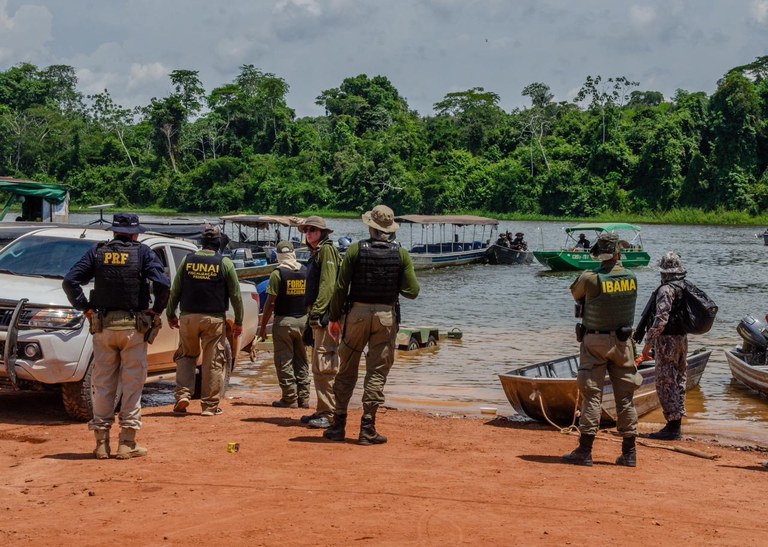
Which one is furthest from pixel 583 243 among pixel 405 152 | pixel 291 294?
pixel 405 152

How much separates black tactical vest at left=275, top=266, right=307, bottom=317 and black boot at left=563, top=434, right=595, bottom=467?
3128 millimetres

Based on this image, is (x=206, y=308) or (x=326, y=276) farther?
(x=206, y=308)

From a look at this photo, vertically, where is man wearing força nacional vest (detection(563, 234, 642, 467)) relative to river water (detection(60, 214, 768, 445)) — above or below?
above

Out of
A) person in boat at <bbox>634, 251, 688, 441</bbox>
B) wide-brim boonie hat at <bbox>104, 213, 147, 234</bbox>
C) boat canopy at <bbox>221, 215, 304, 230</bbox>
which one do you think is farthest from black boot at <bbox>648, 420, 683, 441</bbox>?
boat canopy at <bbox>221, 215, 304, 230</bbox>

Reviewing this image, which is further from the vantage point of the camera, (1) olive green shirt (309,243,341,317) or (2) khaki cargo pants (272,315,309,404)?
(2) khaki cargo pants (272,315,309,404)

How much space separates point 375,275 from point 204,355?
2240 mm

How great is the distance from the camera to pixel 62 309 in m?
8.41

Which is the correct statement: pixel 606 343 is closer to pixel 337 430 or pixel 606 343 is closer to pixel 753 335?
pixel 337 430

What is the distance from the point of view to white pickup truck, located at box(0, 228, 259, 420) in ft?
26.9

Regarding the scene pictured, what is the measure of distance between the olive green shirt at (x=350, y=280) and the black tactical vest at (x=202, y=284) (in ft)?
5.01

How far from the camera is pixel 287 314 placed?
32.0ft

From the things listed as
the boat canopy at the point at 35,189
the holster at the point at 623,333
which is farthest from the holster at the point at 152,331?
the boat canopy at the point at 35,189

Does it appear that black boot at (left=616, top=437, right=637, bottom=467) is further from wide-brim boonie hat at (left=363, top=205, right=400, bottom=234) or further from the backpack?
wide-brim boonie hat at (left=363, top=205, right=400, bottom=234)

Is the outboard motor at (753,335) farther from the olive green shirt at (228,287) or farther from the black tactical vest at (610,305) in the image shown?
the olive green shirt at (228,287)
